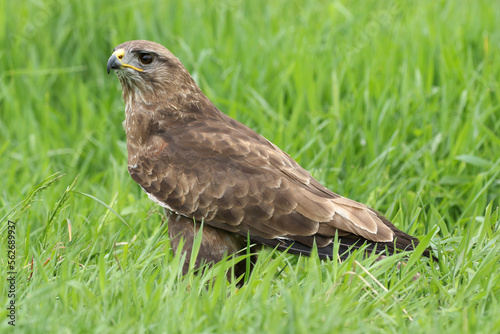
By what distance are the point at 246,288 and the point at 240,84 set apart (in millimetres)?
3299

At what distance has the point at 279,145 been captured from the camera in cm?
578

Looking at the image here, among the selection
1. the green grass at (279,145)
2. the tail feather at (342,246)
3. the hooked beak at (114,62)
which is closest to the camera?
the green grass at (279,145)

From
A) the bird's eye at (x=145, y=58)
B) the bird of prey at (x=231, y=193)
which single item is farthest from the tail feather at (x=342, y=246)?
the bird's eye at (x=145, y=58)

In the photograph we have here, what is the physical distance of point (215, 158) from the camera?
4.34 meters

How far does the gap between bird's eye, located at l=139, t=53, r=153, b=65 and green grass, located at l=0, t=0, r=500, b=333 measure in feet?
3.15

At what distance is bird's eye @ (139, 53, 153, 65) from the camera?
474 centimetres

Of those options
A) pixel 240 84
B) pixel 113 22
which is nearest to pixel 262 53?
pixel 240 84

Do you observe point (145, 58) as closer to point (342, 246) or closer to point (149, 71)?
point (149, 71)

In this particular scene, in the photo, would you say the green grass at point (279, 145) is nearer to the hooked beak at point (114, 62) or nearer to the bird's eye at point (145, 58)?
the hooked beak at point (114, 62)

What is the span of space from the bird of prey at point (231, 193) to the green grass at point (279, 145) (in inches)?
6.7

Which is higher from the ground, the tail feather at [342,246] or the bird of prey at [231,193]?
the bird of prey at [231,193]

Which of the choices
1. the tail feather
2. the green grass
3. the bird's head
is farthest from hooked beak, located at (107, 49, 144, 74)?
the tail feather

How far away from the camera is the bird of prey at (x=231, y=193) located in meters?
4.14

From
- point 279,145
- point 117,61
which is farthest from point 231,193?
point 279,145
